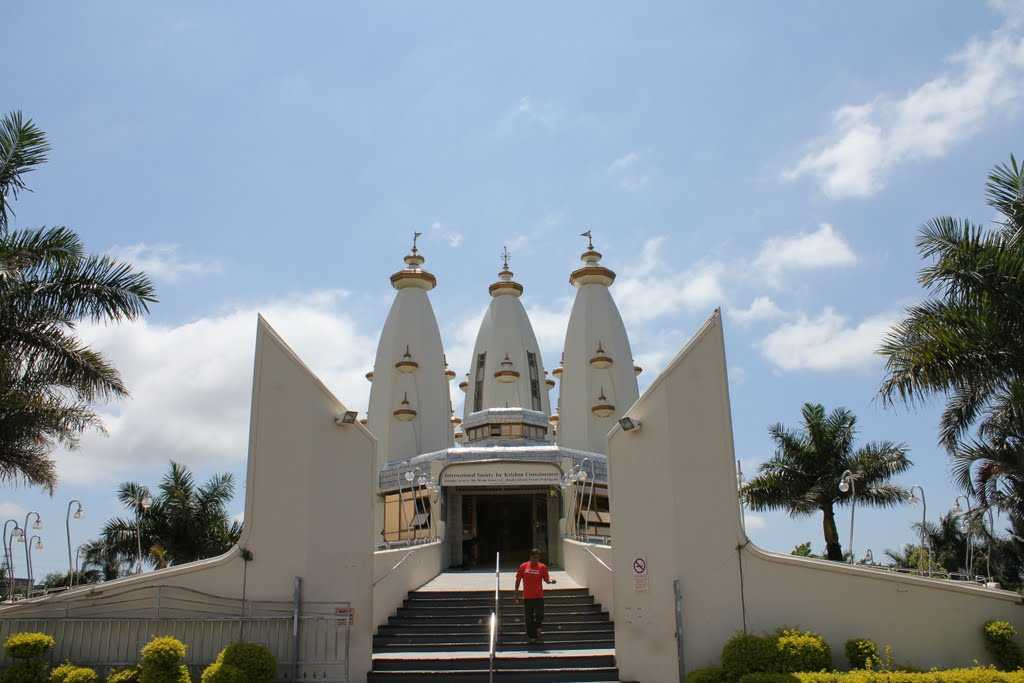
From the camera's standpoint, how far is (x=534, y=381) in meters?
38.7

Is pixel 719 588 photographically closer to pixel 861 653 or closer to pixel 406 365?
pixel 861 653

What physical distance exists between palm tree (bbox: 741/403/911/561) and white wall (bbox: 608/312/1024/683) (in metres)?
15.7

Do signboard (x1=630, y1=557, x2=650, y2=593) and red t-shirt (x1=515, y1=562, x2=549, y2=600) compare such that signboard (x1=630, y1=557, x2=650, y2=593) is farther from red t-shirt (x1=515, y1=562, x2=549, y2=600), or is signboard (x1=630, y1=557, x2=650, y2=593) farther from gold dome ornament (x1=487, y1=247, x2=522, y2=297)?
gold dome ornament (x1=487, y1=247, x2=522, y2=297)

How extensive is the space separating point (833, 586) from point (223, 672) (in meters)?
7.69

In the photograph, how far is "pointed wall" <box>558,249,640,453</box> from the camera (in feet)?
117

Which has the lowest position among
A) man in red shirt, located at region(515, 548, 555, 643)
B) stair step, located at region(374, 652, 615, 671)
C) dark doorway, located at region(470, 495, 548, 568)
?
stair step, located at region(374, 652, 615, 671)

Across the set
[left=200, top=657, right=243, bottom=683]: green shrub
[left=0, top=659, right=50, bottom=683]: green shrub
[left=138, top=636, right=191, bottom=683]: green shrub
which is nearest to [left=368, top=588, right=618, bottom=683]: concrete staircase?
[left=200, top=657, right=243, bottom=683]: green shrub

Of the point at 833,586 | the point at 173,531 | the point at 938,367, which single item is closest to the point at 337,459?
the point at 833,586

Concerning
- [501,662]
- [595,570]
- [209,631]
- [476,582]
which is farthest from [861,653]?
[476,582]

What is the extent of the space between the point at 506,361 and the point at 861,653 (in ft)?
89.0

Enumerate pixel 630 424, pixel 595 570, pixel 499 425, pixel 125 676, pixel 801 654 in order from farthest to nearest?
pixel 499 425
pixel 595 570
pixel 630 424
pixel 125 676
pixel 801 654

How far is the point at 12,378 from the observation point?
12062mm

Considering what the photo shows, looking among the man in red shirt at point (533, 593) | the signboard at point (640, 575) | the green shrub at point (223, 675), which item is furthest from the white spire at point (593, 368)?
the green shrub at point (223, 675)

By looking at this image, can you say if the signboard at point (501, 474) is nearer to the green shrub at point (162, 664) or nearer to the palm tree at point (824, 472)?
the palm tree at point (824, 472)
